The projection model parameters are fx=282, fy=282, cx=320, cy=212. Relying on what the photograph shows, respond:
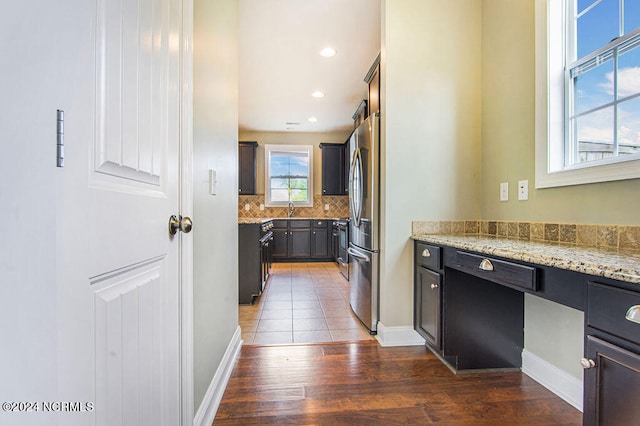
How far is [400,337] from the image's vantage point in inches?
82.7

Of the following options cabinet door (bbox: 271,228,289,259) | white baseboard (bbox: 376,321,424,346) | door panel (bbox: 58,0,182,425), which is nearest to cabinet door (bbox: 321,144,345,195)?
cabinet door (bbox: 271,228,289,259)

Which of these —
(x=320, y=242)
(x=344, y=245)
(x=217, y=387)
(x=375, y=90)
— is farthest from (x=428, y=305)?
(x=320, y=242)

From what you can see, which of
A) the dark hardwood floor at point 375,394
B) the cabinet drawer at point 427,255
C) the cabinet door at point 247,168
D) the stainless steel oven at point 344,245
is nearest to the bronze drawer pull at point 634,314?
the dark hardwood floor at point 375,394

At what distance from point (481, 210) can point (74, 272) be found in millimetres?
2352

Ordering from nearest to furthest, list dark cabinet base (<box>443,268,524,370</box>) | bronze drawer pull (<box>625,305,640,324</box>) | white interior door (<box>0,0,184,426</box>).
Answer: white interior door (<box>0,0,184,426</box>)
bronze drawer pull (<box>625,305,640,324</box>)
dark cabinet base (<box>443,268,524,370</box>)

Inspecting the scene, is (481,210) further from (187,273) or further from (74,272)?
(74,272)

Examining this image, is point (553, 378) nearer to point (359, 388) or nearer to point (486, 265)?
point (486, 265)

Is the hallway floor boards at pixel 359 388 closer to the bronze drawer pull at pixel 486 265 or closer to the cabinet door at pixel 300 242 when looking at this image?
the bronze drawer pull at pixel 486 265

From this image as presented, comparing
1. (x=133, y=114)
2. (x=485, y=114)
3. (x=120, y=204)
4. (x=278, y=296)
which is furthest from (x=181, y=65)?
(x=278, y=296)

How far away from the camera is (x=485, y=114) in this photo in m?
2.11

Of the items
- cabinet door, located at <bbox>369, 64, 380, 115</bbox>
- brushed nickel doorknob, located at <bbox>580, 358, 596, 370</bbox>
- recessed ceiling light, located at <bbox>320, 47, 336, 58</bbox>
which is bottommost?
brushed nickel doorknob, located at <bbox>580, 358, 596, 370</bbox>

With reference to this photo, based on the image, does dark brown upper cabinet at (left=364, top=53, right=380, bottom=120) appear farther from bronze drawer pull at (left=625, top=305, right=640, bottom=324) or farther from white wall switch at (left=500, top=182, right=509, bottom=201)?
bronze drawer pull at (left=625, top=305, right=640, bottom=324)

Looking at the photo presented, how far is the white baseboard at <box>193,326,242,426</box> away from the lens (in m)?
1.24

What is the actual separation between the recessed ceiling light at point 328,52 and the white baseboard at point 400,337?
9.25 ft
